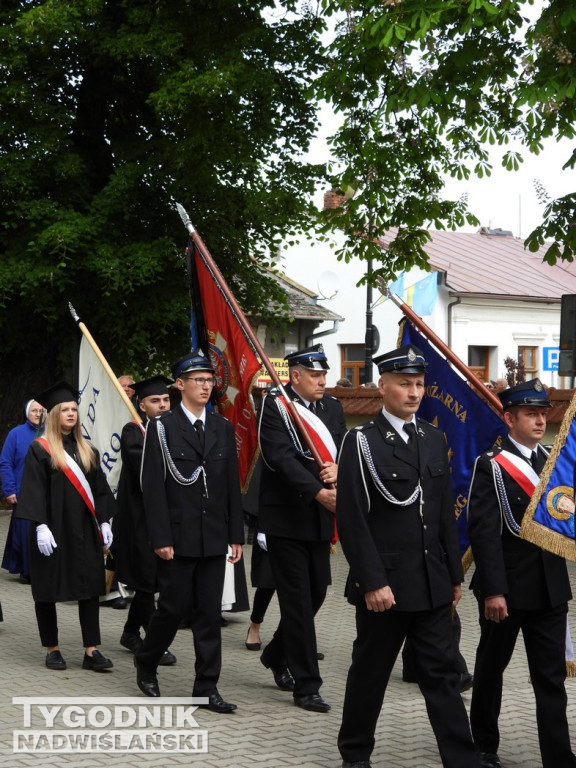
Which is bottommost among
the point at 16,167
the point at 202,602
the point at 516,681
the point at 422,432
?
the point at 516,681

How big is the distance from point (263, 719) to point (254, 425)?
2161mm

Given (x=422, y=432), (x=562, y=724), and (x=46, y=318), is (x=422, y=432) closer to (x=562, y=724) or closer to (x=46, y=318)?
(x=562, y=724)

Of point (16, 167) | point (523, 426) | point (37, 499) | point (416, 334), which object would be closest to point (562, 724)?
point (523, 426)

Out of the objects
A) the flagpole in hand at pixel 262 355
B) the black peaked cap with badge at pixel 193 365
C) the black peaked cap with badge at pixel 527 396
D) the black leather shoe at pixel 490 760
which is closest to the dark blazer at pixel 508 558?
the black peaked cap with badge at pixel 527 396

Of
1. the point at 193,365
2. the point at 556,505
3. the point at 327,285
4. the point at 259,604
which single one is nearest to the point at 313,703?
the point at 259,604

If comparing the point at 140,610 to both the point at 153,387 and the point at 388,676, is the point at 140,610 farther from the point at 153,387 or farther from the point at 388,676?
the point at 388,676

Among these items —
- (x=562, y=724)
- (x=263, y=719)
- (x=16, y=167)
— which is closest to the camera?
(x=562, y=724)

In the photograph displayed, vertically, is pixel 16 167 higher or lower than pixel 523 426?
higher

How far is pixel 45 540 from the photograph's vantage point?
8.18m

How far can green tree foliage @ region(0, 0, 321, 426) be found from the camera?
55.1 feet

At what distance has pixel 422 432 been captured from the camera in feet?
18.8

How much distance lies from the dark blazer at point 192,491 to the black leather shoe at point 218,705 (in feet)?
2.63

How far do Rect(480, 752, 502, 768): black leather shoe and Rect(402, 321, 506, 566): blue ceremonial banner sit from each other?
1.84 metres

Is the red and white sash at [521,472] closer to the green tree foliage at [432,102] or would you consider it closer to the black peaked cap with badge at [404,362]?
the black peaked cap with badge at [404,362]
